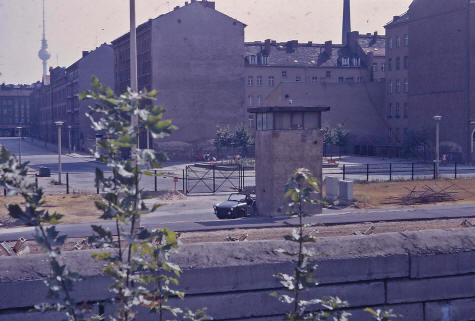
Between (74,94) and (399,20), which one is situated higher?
(399,20)

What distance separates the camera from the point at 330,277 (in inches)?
285

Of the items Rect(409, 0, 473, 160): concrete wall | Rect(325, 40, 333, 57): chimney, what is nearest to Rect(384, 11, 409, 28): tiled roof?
Rect(325, 40, 333, 57): chimney

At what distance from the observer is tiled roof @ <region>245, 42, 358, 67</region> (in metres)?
84.2

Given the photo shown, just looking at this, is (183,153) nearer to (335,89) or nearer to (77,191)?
(335,89)

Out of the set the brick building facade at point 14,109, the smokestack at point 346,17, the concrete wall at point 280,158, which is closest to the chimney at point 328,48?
the smokestack at point 346,17

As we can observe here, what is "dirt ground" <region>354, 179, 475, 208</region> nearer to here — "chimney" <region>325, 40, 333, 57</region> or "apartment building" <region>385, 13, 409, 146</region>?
"apartment building" <region>385, 13, 409, 146</region>

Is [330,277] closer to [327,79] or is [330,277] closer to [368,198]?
[368,198]

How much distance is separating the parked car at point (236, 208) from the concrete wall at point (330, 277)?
18187mm

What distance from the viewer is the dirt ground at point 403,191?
30609mm

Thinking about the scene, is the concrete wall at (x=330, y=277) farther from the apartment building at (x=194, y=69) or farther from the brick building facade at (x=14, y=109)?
the brick building facade at (x=14, y=109)

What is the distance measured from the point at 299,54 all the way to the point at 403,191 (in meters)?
55.2

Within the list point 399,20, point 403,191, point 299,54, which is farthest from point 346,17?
point 403,191

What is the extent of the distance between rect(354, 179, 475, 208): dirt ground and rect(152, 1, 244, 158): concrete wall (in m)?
35.4

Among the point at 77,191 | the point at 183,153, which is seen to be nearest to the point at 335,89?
the point at 183,153
